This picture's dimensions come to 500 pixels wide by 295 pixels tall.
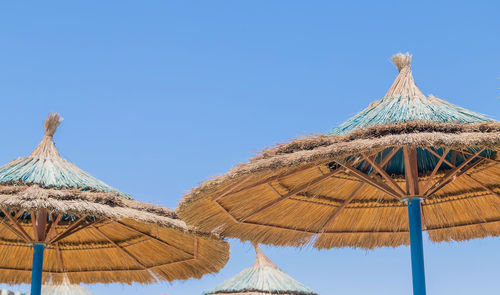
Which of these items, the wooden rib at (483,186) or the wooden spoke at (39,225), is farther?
the wooden spoke at (39,225)

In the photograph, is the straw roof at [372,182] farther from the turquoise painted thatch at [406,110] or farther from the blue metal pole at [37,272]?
the blue metal pole at [37,272]

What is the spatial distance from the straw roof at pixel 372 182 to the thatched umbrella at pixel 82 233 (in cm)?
80

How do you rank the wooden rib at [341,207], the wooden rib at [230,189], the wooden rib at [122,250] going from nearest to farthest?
the wooden rib at [230,189], the wooden rib at [341,207], the wooden rib at [122,250]

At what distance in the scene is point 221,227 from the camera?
23.3 ft

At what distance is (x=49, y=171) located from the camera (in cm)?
701

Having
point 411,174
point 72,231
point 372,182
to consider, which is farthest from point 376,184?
point 72,231

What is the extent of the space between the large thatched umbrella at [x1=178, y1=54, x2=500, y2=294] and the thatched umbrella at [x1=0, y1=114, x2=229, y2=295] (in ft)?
2.81

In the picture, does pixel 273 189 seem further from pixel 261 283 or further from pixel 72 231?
pixel 261 283

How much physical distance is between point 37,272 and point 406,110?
4374mm

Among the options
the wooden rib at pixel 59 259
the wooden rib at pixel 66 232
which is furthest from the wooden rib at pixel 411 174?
the wooden rib at pixel 59 259

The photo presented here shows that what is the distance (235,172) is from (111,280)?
14.0 ft

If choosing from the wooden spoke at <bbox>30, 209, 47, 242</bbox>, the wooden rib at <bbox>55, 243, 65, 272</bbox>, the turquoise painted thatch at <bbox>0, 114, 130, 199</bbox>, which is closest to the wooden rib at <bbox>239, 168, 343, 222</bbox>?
the turquoise painted thatch at <bbox>0, 114, 130, 199</bbox>

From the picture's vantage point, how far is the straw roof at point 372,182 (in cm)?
510

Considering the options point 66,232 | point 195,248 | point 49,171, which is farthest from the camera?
point 195,248
